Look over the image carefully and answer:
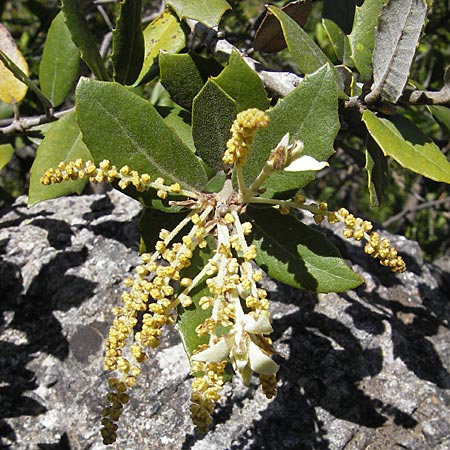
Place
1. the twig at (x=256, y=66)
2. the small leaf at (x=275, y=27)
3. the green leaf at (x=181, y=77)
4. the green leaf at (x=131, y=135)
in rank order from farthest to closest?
the small leaf at (x=275, y=27), the twig at (x=256, y=66), the green leaf at (x=181, y=77), the green leaf at (x=131, y=135)

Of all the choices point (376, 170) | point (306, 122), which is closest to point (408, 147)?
point (376, 170)

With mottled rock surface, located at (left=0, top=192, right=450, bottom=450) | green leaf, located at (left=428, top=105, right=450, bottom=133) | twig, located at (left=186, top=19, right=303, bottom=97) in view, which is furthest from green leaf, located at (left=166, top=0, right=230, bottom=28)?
mottled rock surface, located at (left=0, top=192, right=450, bottom=450)

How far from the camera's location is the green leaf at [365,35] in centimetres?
130

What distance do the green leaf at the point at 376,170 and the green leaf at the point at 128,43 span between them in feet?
1.86

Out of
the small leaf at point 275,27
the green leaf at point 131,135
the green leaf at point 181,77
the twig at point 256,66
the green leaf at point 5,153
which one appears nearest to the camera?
the green leaf at point 131,135

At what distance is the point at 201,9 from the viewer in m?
1.24

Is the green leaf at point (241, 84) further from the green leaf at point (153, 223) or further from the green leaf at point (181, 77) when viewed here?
the green leaf at point (153, 223)

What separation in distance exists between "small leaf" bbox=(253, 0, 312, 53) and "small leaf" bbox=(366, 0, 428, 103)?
30 cm

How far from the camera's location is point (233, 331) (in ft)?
3.10

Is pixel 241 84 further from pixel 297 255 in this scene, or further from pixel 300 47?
pixel 297 255

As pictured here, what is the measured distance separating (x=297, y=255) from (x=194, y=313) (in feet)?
0.78

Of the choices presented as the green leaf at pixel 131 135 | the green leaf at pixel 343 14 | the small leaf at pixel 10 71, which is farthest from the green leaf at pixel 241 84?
the small leaf at pixel 10 71

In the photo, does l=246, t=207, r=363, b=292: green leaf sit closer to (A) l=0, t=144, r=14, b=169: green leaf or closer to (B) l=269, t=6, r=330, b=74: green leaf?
(B) l=269, t=6, r=330, b=74: green leaf

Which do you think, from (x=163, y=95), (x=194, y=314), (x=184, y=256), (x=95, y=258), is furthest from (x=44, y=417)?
(x=163, y=95)
